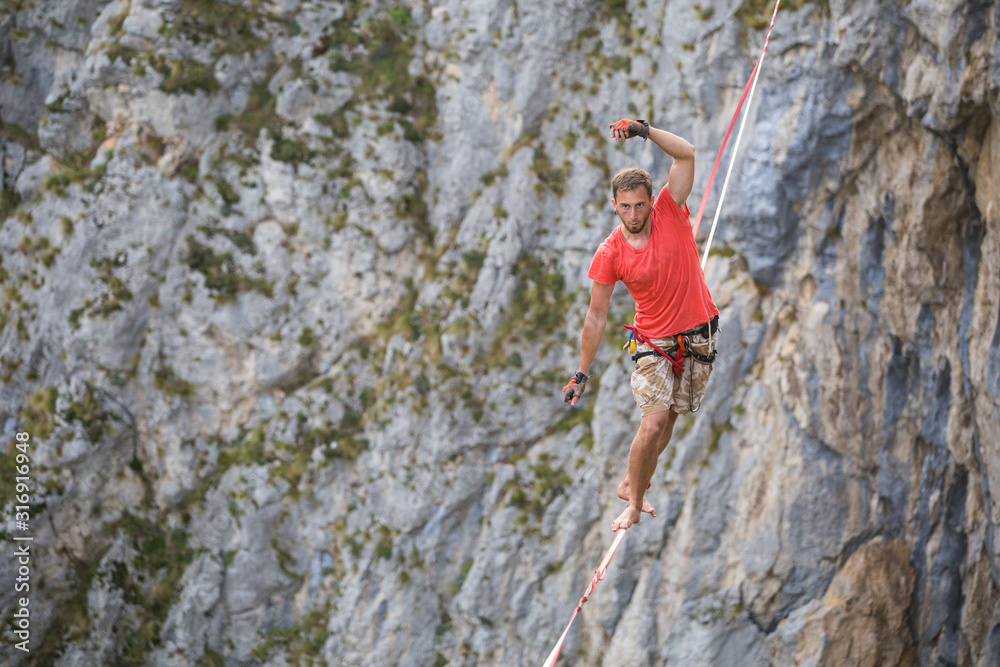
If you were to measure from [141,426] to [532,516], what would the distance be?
33.1 feet

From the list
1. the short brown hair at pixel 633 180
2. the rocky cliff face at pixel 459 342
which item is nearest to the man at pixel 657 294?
the short brown hair at pixel 633 180

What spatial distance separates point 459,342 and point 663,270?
10272 mm

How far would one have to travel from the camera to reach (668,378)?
237 inches

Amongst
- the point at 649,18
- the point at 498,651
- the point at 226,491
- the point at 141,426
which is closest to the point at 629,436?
the point at 498,651

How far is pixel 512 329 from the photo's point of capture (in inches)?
613

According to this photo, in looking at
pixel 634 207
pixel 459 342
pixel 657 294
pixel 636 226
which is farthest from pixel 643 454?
pixel 459 342

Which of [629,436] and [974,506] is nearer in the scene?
[974,506]

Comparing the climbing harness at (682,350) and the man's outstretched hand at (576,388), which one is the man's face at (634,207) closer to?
the climbing harness at (682,350)

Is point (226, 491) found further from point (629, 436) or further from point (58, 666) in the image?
point (629, 436)

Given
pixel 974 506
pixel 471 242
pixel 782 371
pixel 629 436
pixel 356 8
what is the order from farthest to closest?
pixel 356 8 → pixel 471 242 → pixel 629 436 → pixel 782 371 → pixel 974 506

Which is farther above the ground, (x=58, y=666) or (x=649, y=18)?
(x=649, y=18)

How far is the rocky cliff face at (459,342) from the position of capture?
11828 mm

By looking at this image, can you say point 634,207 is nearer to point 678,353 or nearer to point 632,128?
point 632,128

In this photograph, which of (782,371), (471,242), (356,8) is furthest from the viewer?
(356,8)
